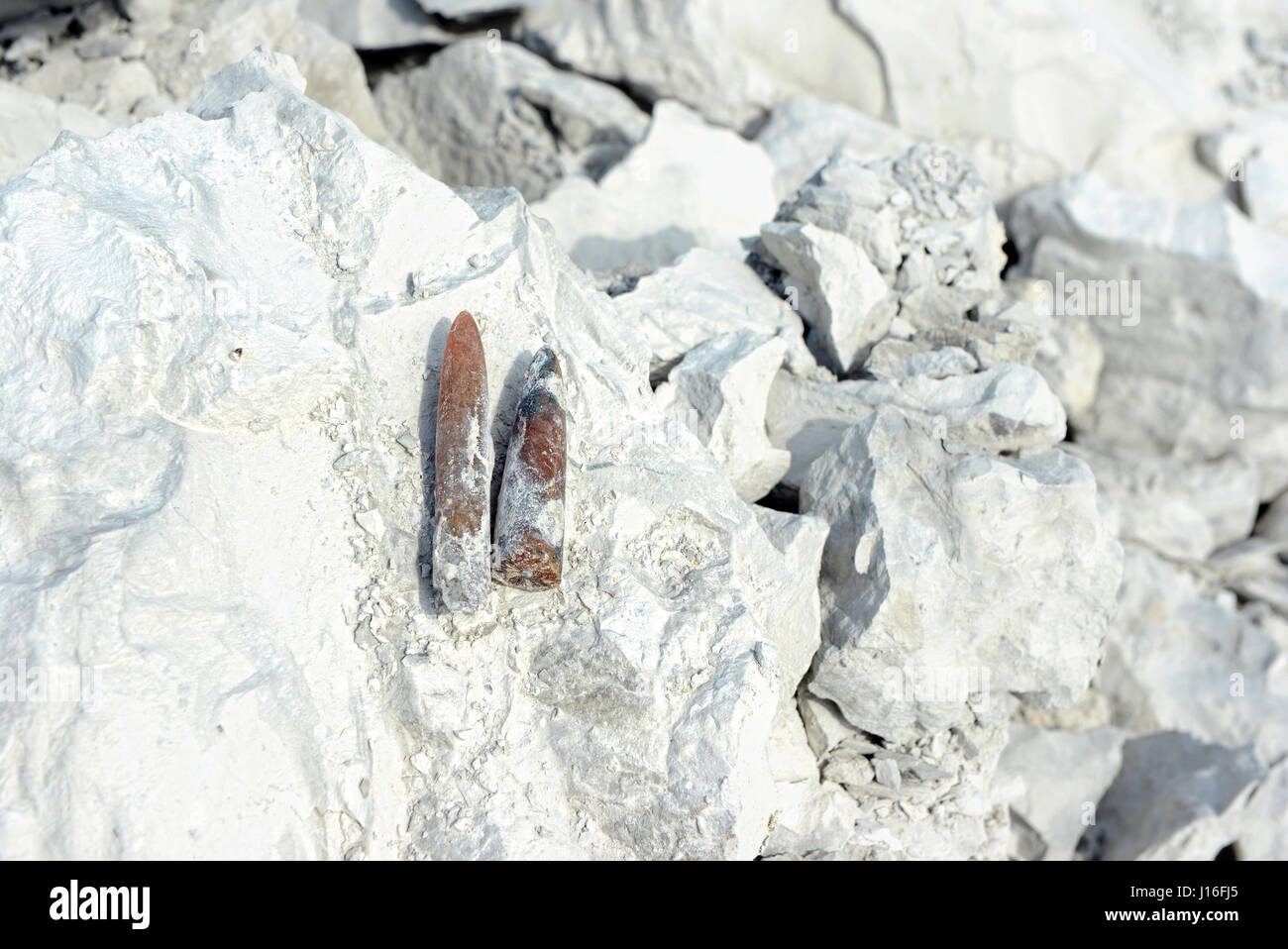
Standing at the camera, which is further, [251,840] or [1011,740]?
[1011,740]

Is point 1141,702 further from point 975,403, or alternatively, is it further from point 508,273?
point 508,273

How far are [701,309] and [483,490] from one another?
1995 millimetres

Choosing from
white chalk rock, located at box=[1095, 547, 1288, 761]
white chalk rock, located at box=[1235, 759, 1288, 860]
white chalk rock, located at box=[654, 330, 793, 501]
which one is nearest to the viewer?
white chalk rock, located at box=[654, 330, 793, 501]

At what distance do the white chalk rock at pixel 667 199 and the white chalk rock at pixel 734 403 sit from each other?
1765 millimetres

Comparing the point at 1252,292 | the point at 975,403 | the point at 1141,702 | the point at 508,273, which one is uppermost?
the point at 508,273

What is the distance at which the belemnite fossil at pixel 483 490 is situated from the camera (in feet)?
10.0

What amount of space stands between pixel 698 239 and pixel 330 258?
3.34 meters

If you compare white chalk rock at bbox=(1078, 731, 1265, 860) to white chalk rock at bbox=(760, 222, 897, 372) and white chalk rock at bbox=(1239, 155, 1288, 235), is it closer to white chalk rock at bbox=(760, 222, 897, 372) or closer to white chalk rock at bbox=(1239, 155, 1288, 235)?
white chalk rock at bbox=(760, 222, 897, 372)

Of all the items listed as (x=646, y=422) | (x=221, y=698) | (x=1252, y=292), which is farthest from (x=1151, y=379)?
(x=221, y=698)

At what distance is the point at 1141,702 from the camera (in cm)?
625

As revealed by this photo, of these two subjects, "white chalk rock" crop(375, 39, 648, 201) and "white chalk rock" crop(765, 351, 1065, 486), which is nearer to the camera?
"white chalk rock" crop(765, 351, 1065, 486)

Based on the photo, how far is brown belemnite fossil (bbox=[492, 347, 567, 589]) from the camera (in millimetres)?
3107

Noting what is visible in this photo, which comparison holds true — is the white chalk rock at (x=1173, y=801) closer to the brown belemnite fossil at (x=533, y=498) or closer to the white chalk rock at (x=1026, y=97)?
the brown belemnite fossil at (x=533, y=498)

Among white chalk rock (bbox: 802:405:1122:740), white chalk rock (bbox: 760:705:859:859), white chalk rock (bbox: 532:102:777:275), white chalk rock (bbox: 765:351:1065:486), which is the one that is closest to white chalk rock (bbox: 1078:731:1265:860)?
white chalk rock (bbox: 802:405:1122:740)
